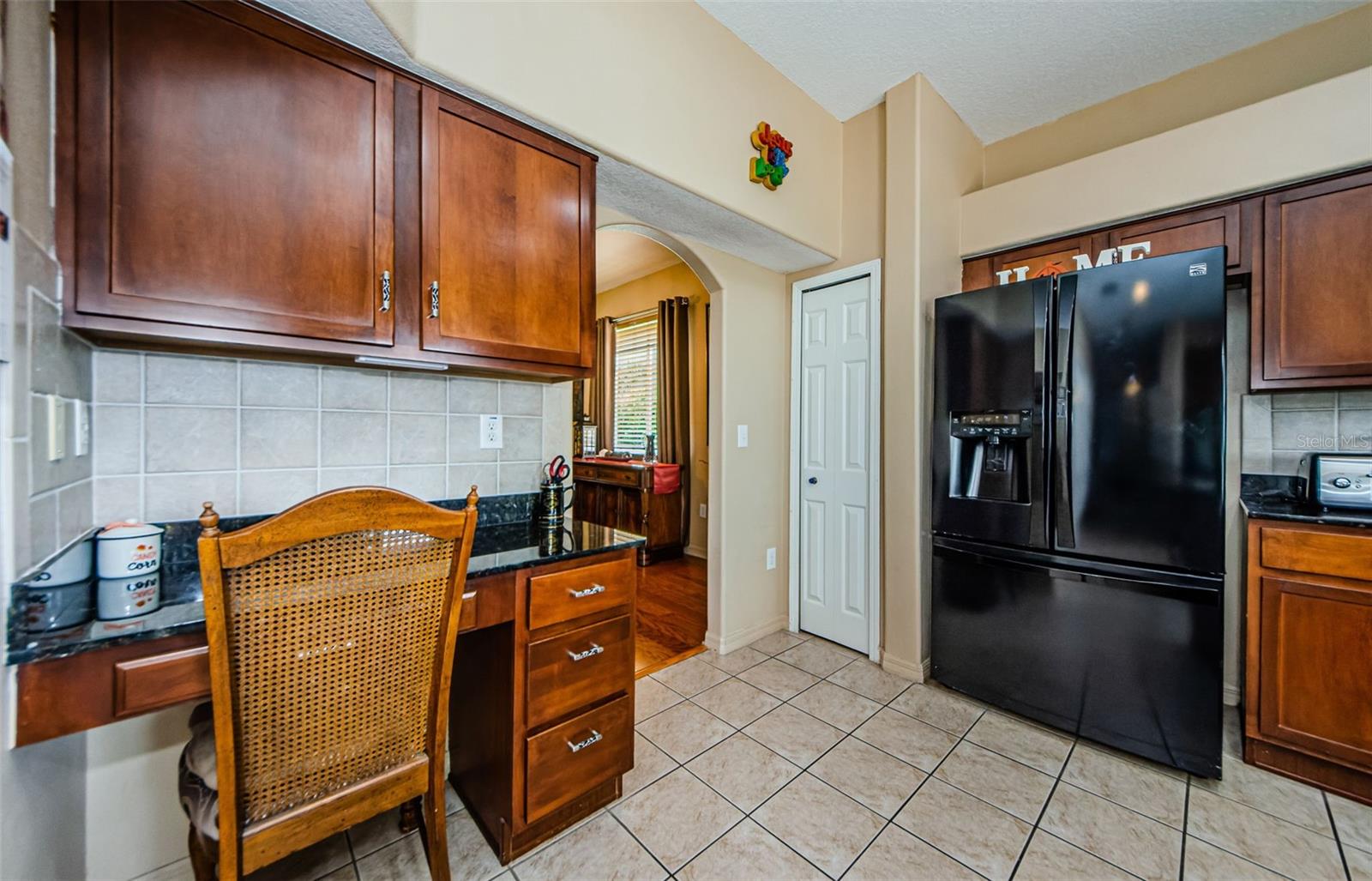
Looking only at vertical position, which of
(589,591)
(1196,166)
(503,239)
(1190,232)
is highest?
(1196,166)

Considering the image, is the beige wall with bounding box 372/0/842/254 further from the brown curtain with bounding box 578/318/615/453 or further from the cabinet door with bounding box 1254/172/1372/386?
the brown curtain with bounding box 578/318/615/453

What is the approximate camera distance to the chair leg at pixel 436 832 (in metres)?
1.17

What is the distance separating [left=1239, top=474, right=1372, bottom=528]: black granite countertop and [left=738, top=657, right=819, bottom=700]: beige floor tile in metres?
1.87

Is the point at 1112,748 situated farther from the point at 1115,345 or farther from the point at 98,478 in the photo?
the point at 98,478

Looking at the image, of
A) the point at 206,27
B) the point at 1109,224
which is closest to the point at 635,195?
the point at 206,27

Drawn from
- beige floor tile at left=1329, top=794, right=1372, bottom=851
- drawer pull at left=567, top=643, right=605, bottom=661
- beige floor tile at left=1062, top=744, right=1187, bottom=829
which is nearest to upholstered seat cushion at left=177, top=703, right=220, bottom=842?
drawer pull at left=567, top=643, right=605, bottom=661

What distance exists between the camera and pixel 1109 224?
2.25 meters

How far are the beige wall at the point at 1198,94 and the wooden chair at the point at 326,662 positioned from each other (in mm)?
3466

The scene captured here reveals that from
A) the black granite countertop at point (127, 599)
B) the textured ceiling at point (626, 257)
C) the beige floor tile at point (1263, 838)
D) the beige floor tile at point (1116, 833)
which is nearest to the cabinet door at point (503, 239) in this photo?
the black granite countertop at point (127, 599)

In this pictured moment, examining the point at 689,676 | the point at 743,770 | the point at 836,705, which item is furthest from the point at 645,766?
the point at 836,705

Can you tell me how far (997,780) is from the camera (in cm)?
175

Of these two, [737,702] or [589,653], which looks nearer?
[589,653]

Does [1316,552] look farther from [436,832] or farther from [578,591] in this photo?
[436,832]

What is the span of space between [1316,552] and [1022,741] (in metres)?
1.20
